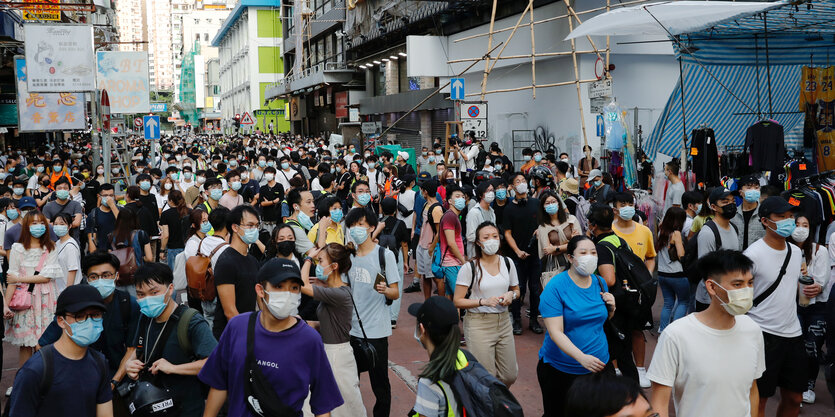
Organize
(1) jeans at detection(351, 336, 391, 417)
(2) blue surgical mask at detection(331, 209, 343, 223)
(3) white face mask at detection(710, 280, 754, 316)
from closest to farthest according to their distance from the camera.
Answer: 1. (3) white face mask at detection(710, 280, 754, 316)
2. (1) jeans at detection(351, 336, 391, 417)
3. (2) blue surgical mask at detection(331, 209, 343, 223)

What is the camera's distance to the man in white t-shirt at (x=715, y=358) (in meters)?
3.58

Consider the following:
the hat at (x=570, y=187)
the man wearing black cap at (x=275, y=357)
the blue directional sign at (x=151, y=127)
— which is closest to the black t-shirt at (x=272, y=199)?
the hat at (x=570, y=187)

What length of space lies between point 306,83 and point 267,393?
4087 centimetres

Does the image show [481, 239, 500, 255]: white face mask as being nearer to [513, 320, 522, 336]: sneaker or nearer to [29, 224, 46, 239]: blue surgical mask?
[513, 320, 522, 336]: sneaker

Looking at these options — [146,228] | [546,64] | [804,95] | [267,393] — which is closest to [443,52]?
[546,64]

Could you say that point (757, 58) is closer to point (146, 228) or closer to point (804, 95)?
point (804, 95)

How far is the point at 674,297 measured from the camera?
755 centimetres

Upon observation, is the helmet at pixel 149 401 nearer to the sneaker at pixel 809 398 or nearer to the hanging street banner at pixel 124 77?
the sneaker at pixel 809 398

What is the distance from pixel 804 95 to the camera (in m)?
13.0

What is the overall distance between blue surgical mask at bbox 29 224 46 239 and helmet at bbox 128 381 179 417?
3.40 metres

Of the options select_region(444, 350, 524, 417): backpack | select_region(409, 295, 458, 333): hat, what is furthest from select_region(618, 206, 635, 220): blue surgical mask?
select_region(444, 350, 524, 417): backpack

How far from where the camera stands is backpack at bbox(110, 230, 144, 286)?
21.2 feet

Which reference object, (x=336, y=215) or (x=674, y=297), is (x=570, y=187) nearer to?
(x=674, y=297)

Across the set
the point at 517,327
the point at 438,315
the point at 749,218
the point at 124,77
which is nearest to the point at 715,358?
the point at 438,315
